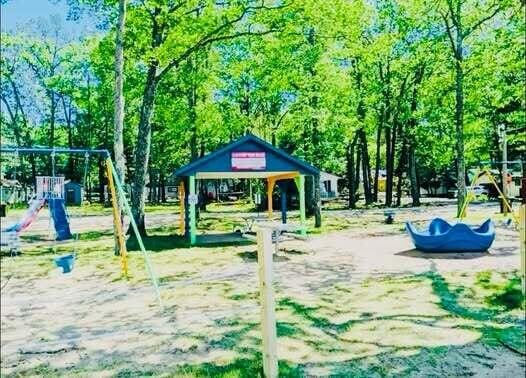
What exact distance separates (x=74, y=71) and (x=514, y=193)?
36.3 meters

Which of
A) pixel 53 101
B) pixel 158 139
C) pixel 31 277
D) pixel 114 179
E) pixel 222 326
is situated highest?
pixel 53 101

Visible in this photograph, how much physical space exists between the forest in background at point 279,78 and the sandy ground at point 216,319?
7.68 ft

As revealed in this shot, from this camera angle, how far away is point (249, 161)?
20000mm

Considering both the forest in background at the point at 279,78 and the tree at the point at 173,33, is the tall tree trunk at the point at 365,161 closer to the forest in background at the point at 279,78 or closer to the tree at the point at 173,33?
the forest in background at the point at 279,78

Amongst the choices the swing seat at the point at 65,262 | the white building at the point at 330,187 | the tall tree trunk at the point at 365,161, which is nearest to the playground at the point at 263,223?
the swing seat at the point at 65,262

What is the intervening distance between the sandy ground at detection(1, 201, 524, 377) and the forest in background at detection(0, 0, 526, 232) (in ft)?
7.68

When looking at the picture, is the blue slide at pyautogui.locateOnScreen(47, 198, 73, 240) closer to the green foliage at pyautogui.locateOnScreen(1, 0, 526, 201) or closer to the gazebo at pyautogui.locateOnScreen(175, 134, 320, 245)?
the green foliage at pyautogui.locateOnScreen(1, 0, 526, 201)

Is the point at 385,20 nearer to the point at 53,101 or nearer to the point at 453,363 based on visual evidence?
the point at 53,101

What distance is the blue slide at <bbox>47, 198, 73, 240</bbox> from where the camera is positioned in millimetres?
5030

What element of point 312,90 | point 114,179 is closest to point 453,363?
point 114,179

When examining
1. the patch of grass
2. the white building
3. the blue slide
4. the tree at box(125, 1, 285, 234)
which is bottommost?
the patch of grass

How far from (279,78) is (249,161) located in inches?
316

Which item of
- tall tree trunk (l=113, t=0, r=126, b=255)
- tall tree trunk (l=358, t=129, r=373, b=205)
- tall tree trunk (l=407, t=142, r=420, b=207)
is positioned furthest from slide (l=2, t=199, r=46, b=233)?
tall tree trunk (l=407, t=142, r=420, b=207)

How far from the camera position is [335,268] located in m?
12.8
